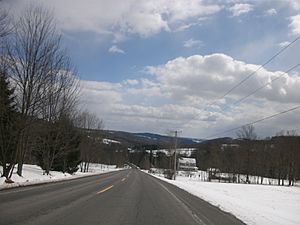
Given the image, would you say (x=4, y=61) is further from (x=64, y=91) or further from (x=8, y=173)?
(x=64, y=91)

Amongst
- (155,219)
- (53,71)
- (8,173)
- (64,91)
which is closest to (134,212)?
(155,219)

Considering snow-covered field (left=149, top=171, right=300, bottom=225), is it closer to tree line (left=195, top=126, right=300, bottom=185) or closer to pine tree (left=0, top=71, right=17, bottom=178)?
pine tree (left=0, top=71, right=17, bottom=178)

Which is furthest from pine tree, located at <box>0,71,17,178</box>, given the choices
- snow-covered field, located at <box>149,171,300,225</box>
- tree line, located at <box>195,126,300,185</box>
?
tree line, located at <box>195,126,300,185</box>

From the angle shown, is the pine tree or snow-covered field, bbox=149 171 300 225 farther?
the pine tree

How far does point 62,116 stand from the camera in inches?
1829

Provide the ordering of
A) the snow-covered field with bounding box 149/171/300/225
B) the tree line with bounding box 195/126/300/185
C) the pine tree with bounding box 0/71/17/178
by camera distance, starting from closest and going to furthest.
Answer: the snow-covered field with bounding box 149/171/300/225
the pine tree with bounding box 0/71/17/178
the tree line with bounding box 195/126/300/185

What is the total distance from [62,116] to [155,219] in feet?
119

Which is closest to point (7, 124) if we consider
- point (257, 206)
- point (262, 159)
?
point (257, 206)

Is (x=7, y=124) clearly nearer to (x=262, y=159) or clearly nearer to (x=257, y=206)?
(x=257, y=206)

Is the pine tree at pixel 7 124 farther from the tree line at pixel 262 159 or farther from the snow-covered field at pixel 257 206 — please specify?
the tree line at pixel 262 159

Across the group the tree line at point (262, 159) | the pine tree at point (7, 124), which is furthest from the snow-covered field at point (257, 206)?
the tree line at point (262, 159)

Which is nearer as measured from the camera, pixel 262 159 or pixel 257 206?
pixel 257 206

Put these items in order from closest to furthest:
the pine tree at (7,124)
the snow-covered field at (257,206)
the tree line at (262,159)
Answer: the snow-covered field at (257,206) < the pine tree at (7,124) < the tree line at (262,159)

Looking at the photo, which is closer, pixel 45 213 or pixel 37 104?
pixel 45 213
